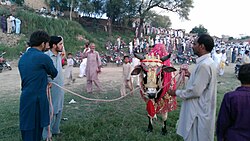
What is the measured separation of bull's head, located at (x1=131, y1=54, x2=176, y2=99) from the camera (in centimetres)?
461

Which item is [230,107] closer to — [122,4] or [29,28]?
[29,28]

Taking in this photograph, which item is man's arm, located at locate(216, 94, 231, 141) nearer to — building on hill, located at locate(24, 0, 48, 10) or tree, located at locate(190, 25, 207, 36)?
building on hill, located at locate(24, 0, 48, 10)

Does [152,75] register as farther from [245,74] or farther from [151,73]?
[245,74]

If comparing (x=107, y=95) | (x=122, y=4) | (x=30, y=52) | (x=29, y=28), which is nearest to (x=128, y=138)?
(x=30, y=52)

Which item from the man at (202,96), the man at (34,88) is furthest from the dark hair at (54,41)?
the man at (202,96)

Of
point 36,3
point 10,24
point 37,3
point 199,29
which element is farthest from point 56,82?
point 199,29

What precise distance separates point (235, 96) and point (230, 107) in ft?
0.36

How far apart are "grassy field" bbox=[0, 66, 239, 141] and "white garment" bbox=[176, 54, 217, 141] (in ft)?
5.95

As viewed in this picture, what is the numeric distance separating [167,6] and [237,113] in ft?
111

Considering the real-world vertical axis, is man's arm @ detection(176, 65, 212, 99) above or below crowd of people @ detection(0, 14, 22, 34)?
below

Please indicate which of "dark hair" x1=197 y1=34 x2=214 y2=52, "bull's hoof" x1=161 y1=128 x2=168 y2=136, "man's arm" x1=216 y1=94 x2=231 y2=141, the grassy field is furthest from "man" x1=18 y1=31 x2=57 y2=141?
"bull's hoof" x1=161 y1=128 x2=168 y2=136

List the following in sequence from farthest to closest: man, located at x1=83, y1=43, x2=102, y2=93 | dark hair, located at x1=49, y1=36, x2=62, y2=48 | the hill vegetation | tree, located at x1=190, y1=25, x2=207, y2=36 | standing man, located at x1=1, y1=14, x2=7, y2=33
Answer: tree, located at x1=190, y1=25, x2=207, y2=36 < standing man, located at x1=1, y1=14, x2=7, y2=33 < the hill vegetation < man, located at x1=83, y1=43, x2=102, y2=93 < dark hair, located at x1=49, y1=36, x2=62, y2=48

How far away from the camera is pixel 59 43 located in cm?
461

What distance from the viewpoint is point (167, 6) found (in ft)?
114
